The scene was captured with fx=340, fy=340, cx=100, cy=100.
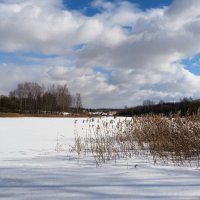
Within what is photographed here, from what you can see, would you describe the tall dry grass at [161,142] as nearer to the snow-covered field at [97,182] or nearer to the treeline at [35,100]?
the snow-covered field at [97,182]

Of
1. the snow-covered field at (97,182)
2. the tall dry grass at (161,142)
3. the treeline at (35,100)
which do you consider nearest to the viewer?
the snow-covered field at (97,182)

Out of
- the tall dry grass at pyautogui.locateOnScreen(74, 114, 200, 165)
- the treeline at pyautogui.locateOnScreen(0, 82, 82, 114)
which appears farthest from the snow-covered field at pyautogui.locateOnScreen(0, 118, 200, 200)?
the treeline at pyautogui.locateOnScreen(0, 82, 82, 114)

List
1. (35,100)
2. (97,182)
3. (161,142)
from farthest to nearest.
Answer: (35,100) < (161,142) < (97,182)

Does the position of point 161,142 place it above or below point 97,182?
above

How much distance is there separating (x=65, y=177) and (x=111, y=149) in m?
3.05

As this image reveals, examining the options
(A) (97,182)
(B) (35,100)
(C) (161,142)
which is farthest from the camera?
(B) (35,100)

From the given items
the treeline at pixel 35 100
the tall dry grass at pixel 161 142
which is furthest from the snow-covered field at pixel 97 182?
the treeline at pixel 35 100

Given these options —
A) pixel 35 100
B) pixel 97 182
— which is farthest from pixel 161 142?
pixel 35 100

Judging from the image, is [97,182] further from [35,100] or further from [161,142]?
[35,100]

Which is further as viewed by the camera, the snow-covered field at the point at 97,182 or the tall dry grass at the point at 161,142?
the tall dry grass at the point at 161,142

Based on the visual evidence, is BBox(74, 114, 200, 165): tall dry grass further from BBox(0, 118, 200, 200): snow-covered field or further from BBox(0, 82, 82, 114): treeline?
BBox(0, 82, 82, 114): treeline

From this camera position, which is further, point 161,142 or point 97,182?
point 161,142

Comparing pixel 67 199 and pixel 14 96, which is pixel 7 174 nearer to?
pixel 67 199

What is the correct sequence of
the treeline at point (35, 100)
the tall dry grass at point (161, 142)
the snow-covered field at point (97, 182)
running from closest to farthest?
the snow-covered field at point (97, 182), the tall dry grass at point (161, 142), the treeline at point (35, 100)
